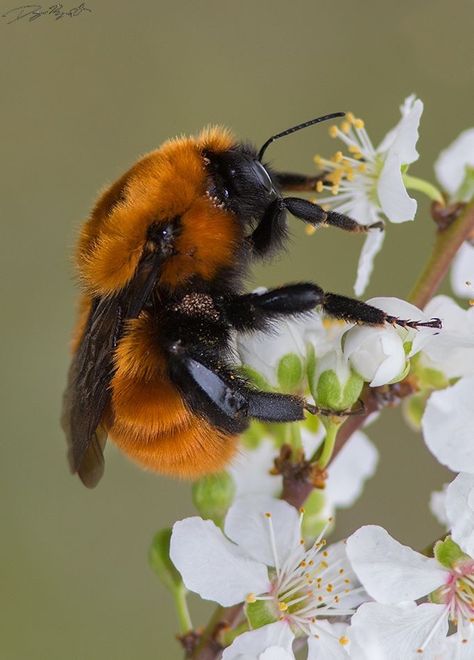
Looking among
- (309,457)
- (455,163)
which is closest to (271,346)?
(309,457)

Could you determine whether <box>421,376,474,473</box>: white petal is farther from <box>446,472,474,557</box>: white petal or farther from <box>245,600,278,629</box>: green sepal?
<box>245,600,278,629</box>: green sepal

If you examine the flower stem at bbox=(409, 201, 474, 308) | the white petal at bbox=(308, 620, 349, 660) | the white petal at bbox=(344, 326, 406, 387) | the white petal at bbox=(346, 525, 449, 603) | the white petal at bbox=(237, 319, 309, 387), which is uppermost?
the flower stem at bbox=(409, 201, 474, 308)

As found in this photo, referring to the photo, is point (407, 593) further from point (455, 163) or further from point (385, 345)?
point (455, 163)

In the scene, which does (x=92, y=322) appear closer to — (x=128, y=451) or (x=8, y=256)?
(x=128, y=451)

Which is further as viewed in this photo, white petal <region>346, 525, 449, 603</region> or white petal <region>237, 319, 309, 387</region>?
white petal <region>237, 319, 309, 387</region>

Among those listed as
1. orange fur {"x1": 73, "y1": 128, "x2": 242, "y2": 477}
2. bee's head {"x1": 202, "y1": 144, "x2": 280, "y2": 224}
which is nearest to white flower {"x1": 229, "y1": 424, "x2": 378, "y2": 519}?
orange fur {"x1": 73, "y1": 128, "x2": 242, "y2": 477}

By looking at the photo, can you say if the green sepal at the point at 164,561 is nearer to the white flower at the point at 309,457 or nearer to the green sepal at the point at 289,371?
the white flower at the point at 309,457

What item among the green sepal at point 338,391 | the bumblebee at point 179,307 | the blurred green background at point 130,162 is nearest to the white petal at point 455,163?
the bumblebee at point 179,307
